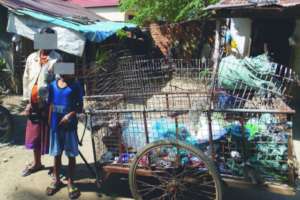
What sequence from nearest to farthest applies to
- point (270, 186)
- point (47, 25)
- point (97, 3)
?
point (270, 186) < point (47, 25) < point (97, 3)

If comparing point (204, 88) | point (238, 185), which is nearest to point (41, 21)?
point (204, 88)

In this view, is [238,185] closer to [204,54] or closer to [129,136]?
[129,136]

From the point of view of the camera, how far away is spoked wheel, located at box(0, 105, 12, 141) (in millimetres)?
6113

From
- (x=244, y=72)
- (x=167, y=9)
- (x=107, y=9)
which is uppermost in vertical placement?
(x=107, y=9)

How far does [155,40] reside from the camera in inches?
Result: 610

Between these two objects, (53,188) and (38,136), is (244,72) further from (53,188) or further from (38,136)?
(53,188)

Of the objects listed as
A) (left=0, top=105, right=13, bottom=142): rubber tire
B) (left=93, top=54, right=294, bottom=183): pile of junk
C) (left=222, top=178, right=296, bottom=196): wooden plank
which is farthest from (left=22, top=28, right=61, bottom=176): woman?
(left=222, top=178, right=296, bottom=196): wooden plank

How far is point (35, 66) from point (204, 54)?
30.3ft

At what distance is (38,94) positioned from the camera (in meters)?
4.41

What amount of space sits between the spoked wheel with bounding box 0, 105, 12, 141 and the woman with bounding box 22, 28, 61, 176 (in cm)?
151

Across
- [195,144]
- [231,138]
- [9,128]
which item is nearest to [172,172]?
[195,144]

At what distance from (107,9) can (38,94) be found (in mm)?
17097

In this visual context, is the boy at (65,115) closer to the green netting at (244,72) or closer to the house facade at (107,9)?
the green netting at (244,72)

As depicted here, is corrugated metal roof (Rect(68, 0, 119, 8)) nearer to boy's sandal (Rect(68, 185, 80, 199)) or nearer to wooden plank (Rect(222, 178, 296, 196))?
boy's sandal (Rect(68, 185, 80, 199))
